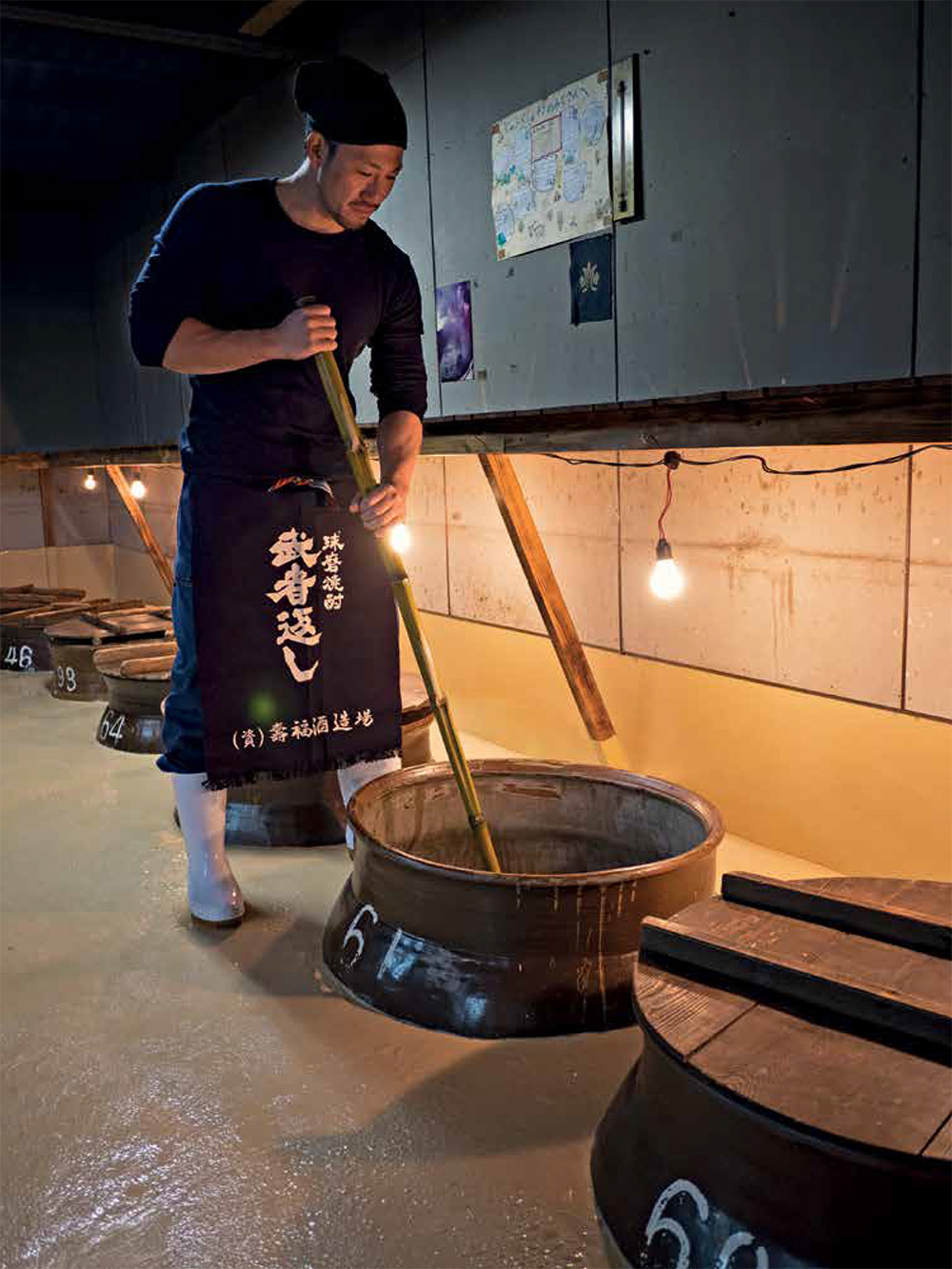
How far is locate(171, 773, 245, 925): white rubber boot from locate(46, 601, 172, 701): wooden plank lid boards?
164 inches

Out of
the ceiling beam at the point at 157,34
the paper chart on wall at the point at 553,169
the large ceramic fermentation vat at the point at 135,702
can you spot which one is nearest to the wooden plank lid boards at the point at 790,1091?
the paper chart on wall at the point at 553,169

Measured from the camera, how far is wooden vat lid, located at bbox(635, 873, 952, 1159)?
1.83 meters

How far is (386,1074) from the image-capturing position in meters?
2.89

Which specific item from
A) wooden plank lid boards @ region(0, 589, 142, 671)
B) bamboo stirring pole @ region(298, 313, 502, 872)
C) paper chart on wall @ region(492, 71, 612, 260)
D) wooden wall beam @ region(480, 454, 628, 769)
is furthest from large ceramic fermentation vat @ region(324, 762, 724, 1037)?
wooden plank lid boards @ region(0, 589, 142, 671)

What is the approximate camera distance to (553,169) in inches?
206

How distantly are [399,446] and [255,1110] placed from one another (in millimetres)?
2161

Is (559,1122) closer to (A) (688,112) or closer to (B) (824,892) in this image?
(B) (824,892)

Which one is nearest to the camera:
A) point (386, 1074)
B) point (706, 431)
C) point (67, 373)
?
point (386, 1074)

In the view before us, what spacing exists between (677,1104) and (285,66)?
7312 mm

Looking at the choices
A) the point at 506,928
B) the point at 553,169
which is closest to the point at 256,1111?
the point at 506,928

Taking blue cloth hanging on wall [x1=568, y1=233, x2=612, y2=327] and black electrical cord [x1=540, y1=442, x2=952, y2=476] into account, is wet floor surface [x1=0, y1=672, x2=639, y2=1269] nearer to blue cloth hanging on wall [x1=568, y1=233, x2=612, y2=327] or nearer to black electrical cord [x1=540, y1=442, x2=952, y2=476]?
black electrical cord [x1=540, y1=442, x2=952, y2=476]

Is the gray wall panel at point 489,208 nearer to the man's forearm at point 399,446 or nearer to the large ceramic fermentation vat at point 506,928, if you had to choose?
the man's forearm at point 399,446

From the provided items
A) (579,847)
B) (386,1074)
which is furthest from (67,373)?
(386,1074)

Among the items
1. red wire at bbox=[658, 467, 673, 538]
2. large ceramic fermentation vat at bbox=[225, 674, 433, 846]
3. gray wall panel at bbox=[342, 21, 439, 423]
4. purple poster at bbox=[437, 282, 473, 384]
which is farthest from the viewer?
gray wall panel at bbox=[342, 21, 439, 423]
